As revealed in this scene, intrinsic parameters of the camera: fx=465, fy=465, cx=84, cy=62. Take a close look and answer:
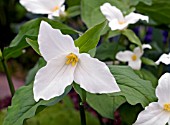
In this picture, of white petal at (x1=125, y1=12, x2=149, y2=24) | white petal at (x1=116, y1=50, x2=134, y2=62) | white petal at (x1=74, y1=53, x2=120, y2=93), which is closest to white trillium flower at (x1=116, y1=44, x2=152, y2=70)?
white petal at (x1=116, y1=50, x2=134, y2=62)

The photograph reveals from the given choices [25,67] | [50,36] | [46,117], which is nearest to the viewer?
[50,36]

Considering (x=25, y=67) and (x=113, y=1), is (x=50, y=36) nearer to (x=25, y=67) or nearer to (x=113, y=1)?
(x=113, y=1)

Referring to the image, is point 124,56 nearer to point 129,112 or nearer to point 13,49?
point 129,112

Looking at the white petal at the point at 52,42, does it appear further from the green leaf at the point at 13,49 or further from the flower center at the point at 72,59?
the green leaf at the point at 13,49

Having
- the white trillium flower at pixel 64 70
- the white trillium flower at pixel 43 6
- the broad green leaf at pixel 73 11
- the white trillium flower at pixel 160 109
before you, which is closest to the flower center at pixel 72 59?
the white trillium flower at pixel 64 70

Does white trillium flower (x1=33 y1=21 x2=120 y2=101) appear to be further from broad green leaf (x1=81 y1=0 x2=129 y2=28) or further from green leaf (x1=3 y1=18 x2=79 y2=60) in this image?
broad green leaf (x1=81 y1=0 x2=129 y2=28)

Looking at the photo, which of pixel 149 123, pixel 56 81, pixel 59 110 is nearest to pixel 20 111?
pixel 56 81
